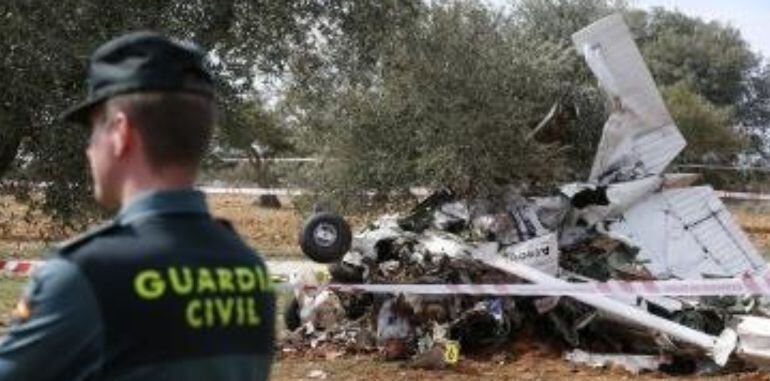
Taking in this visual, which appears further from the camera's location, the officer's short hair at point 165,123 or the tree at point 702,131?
the tree at point 702,131

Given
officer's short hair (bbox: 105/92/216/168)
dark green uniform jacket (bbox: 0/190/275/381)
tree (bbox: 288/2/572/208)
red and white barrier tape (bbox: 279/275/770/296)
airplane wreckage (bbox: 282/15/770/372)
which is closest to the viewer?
dark green uniform jacket (bbox: 0/190/275/381)

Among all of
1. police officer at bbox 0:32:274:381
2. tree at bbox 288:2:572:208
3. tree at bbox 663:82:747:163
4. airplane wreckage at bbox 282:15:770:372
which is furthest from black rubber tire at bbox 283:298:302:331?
tree at bbox 663:82:747:163

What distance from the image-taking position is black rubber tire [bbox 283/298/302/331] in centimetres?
1199

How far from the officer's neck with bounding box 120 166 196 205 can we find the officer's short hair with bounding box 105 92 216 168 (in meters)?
0.01

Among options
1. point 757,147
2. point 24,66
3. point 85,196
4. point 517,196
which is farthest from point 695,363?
point 757,147

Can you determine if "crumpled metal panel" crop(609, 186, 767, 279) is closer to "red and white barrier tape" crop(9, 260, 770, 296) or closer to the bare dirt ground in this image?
"red and white barrier tape" crop(9, 260, 770, 296)

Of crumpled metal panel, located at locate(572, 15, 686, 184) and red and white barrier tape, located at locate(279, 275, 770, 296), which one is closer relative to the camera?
red and white barrier tape, located at locate(279, 275, 770, 296)

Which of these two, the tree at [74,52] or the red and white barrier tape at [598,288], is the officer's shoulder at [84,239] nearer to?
the tree at [74,52]

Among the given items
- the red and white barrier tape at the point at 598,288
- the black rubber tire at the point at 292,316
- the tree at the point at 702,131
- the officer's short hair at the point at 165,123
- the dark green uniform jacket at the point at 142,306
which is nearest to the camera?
the dark green uniform jacket at the point at 142,306

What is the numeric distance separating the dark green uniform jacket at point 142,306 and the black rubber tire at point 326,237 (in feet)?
30.1

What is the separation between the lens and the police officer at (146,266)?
214 centimetres

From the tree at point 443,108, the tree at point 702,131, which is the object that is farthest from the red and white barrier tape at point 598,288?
the tree at point 702,131

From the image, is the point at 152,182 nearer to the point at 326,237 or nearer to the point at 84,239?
the point at 84,239

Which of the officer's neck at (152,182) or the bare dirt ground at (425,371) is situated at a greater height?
the officer's neck at (152,182)
